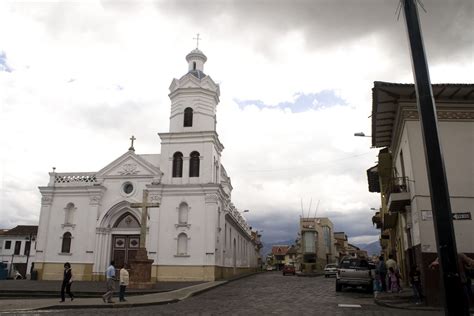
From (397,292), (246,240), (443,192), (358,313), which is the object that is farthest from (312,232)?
(443,192)

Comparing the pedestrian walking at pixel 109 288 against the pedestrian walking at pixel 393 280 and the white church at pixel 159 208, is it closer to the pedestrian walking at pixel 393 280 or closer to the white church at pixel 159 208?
the pedestrian walking at pixel 393 280

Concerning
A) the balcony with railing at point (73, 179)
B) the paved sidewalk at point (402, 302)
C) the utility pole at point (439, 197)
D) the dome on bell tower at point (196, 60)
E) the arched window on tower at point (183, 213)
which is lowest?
the paved sidewalk at point (402, 302)

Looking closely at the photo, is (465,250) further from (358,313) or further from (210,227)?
(210,227)

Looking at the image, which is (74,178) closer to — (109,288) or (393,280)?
(109,288)

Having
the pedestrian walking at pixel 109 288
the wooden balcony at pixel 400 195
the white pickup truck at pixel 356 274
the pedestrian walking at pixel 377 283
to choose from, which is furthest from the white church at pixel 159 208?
the wooden balcony at pixel 400 195

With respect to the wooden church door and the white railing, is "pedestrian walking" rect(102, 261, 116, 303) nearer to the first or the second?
the wooden church door

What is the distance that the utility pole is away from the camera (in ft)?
14.6

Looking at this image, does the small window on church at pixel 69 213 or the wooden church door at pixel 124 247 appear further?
the small window on church at pixel 69 213

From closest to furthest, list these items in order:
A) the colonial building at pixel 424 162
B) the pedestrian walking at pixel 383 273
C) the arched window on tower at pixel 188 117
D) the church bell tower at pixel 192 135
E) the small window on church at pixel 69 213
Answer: the colonial building at pixel 424 162
the pedestrian walking at pixel 383 273
the church bell tower at pixel 192 135
the small window on church at pixel 69 213
the arched window on tower at pixel 188 117

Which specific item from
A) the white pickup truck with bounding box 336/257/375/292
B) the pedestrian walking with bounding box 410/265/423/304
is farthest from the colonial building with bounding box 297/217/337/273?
the pedestrian walking with bounding box 410/265/423/304

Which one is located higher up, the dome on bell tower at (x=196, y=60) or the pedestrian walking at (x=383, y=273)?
the dome on bell tower at (x=196, y=60)

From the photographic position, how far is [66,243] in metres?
33.6

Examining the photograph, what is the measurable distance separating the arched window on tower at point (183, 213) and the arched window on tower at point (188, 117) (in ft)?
22.0

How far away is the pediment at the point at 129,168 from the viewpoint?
33.8 metres
